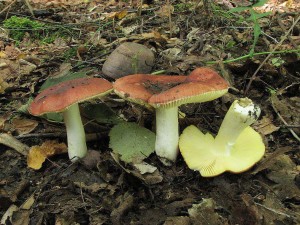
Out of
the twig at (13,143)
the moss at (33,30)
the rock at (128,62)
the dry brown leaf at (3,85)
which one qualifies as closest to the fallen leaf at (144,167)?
the twig at (13,143)

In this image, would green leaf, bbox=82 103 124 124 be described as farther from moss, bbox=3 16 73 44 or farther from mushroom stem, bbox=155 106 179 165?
moss, bbox=3 16 73 44

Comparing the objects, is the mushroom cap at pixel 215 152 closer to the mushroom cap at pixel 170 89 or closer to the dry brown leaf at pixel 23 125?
the mushroom cap at pixel 170 89

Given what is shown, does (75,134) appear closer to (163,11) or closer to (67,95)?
(67,95)

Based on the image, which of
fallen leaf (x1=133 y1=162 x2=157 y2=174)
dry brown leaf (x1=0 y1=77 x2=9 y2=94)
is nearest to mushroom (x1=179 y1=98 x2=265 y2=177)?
fallen leaf (x1=133 y1=162 x2=157 y2=174)

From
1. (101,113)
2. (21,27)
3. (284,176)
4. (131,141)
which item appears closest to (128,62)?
(101,113)

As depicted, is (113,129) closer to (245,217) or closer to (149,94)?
(149,94)

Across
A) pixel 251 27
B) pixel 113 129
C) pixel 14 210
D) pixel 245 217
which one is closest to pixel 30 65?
pixel 113 129
